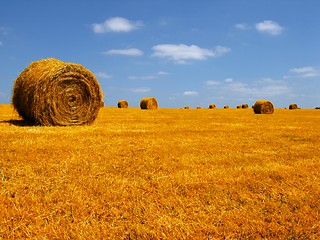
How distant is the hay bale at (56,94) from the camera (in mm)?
11750

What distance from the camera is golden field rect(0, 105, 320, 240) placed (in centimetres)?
312

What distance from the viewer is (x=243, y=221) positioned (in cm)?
332

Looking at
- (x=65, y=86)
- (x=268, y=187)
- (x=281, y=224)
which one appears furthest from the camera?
(x=65, y=86)

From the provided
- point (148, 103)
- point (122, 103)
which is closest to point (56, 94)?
point (148, 103)

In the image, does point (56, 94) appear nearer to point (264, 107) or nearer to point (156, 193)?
point (156, 193)

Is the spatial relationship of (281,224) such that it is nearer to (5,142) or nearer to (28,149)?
(28,149)

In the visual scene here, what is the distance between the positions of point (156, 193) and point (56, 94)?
9329 millimetres

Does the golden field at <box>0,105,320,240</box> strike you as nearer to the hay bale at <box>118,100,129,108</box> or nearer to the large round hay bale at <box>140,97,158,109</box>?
the large round hay bale at <box>140,97,158,109</box>

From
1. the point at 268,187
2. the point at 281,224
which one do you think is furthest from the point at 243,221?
the point at 268,187

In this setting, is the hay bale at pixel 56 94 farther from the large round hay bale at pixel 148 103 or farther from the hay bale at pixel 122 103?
the hay bale at pixel 122 103

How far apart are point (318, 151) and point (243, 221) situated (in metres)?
4.70

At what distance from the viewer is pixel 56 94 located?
12.2m

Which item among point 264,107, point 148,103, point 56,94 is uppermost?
point 148,103

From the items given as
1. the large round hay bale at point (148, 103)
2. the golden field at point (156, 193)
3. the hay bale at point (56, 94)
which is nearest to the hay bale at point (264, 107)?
the large round hay bale at point (148, 103)
